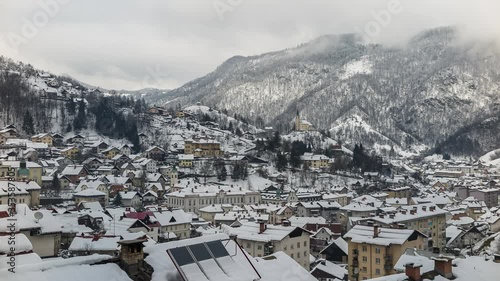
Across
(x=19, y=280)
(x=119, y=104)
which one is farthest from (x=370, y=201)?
(x=119, y=104)

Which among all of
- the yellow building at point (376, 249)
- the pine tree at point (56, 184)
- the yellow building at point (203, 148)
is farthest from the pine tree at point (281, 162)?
the yellow building at point (376, 249)

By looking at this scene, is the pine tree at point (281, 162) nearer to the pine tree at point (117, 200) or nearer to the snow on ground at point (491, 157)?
the pine tree at point (117, 200)

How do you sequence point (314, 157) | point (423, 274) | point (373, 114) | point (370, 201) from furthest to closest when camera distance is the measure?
point (373, 114) → point (314, 157) → point (370, 201) → point (423, 274)

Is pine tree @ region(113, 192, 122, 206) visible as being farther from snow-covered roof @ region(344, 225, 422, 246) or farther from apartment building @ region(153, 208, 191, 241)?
snow-covered roof @ region(344, 225, 422, 246)

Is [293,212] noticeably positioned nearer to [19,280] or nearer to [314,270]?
[314,270]

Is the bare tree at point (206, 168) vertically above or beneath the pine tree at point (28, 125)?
beneath

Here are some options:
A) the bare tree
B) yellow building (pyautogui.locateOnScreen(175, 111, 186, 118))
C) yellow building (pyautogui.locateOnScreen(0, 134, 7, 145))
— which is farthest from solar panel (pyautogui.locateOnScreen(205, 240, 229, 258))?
yellow building (pyautogui.locateOnScreen(175, 111, 186, 118))
